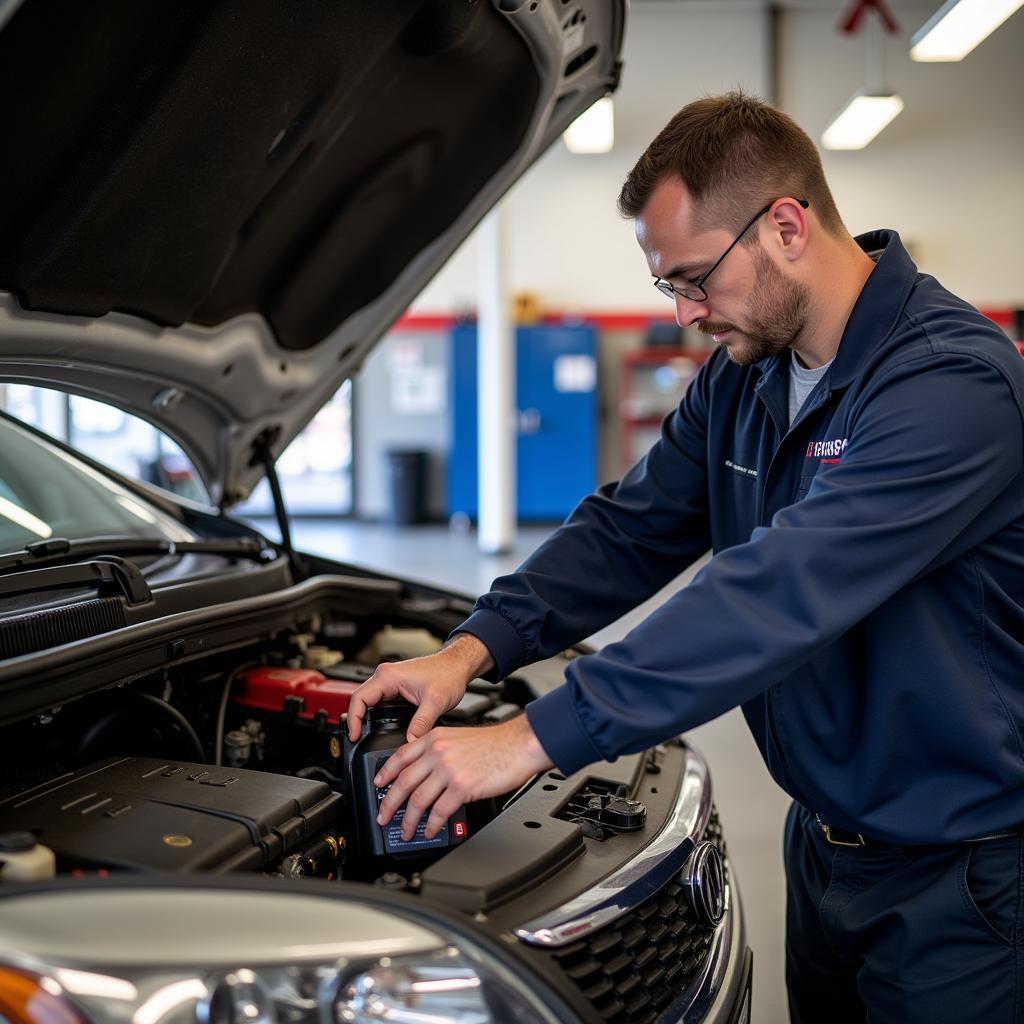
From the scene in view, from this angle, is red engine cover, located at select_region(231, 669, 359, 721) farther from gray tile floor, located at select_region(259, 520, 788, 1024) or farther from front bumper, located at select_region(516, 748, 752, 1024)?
gray tile floor, located at select_region(259, 520, 788, 1024)

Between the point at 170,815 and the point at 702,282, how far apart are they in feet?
2.83

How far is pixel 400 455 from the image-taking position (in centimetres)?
918

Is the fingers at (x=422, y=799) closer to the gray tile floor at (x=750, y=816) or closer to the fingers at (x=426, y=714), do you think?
the fingers at (x=426, y=714)

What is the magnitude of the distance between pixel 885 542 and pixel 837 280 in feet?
1.30

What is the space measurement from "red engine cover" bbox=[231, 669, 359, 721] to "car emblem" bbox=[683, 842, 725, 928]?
0.52 meters

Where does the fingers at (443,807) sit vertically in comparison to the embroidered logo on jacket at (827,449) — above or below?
below

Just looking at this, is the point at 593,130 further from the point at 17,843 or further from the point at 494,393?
the point at 17,843

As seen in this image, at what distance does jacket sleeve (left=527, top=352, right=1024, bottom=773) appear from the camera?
103 centimetres

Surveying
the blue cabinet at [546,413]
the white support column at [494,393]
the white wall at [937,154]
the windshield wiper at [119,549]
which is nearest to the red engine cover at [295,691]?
the windshield wiper at [119,549]

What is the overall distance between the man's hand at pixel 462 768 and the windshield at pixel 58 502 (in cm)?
85

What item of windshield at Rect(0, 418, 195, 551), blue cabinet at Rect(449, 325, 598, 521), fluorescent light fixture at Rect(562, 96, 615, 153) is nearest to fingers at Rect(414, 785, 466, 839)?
windshield at Rect(0, 418, 195, 551)

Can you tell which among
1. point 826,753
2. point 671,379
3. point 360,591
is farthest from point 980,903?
point 671,379

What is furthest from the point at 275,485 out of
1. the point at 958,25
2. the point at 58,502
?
the point at 958,25

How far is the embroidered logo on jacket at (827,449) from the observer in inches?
49.1
